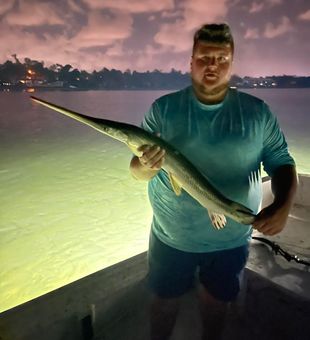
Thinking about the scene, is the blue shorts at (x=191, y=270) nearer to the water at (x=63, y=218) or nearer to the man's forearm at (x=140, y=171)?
the man's forearm at (x=140, y=171)

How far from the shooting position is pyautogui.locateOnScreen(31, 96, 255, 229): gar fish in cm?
207

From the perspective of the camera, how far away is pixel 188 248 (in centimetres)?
240

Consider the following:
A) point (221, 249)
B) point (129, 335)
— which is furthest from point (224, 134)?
point (129, 335)

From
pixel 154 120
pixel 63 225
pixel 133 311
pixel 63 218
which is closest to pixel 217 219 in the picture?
pixel 154 120

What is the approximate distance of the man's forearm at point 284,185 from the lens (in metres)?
2.21

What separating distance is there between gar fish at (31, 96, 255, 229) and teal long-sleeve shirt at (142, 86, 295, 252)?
15 centimetres

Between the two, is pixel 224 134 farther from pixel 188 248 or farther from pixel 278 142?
pixel 188 248

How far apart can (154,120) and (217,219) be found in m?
0.80

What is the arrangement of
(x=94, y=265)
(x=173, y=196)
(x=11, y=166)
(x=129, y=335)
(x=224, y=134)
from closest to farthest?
(x=224, y=134) < (x=173, y=196) < (x=129, y=335) < (x=94, y=265) < (x=11, y=166)

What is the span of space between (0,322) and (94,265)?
6855 millimetres

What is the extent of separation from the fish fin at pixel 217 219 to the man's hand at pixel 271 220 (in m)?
0.22

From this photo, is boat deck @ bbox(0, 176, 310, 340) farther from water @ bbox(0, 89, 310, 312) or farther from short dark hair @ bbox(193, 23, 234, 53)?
short dark hair @ bbox(193, 23, 234, 53)

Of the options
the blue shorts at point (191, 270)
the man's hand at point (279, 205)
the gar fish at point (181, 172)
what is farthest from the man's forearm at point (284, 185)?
the blue shorts at point (191, 270)

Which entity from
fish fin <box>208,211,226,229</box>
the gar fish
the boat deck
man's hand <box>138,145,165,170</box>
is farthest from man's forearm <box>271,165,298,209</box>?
the boat deck
